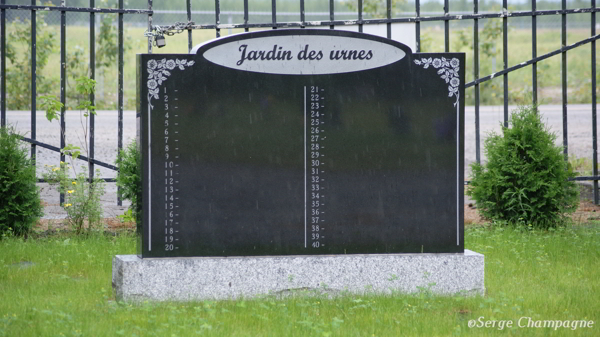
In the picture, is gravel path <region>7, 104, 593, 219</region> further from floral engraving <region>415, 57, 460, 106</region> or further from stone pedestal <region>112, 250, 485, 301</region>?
floral engraving <region>415, 57, 460, 106</region>

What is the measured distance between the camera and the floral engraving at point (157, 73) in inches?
206

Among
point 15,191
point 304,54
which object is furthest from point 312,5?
point 304,54

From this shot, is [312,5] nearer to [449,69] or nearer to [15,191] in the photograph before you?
[15,191]

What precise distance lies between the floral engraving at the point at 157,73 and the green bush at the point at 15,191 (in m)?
2.82

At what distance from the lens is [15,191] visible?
733 cm

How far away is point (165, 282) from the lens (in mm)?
5227

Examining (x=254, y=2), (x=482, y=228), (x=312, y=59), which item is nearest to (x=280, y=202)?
(x=312, y=59)

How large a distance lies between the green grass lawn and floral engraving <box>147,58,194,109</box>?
159 centimetres

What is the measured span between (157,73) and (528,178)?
464 cm

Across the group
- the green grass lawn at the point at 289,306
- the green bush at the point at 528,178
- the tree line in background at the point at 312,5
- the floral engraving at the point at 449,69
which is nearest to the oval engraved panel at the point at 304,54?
the floral engraving at the point at 449,69

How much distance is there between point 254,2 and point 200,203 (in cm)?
2365

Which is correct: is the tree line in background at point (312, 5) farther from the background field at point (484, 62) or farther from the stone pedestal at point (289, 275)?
A: the stone pedestal at point (289, 275)

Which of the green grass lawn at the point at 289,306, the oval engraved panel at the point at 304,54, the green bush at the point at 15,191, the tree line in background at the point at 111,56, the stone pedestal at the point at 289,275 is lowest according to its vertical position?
the green grass lawn at the point at 289,306

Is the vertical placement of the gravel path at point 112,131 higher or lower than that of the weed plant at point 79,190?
higher
